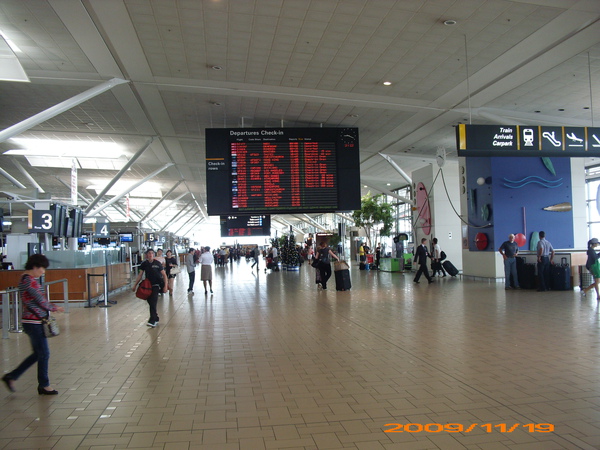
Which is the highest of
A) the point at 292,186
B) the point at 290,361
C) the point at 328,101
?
the point at 328,101

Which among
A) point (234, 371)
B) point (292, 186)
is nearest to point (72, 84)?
point (292, 186)

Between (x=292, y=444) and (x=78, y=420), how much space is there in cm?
211

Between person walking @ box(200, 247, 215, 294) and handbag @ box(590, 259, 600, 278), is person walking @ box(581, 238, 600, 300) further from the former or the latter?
person walking @ box(200, 247, 215, 294)

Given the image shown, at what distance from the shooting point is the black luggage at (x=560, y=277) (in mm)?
13992

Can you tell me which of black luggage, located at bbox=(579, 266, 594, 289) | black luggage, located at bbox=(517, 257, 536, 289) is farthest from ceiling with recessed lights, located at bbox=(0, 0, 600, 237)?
black luggage, located at bbox=(517, 257, 536, 289)

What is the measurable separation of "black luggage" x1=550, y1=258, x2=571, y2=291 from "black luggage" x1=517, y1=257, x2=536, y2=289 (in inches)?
24.1

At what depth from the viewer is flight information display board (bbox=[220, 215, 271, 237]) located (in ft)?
102

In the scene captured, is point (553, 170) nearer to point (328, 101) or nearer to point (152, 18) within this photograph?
point (328, 101)

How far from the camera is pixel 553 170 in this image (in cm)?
1762

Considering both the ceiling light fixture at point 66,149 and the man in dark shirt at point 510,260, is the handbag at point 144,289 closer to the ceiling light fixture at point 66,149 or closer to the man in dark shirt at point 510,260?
the man in dark shirt at point 510,260

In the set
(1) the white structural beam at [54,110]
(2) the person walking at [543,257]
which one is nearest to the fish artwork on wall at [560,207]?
(2) the person walking at [543,257]

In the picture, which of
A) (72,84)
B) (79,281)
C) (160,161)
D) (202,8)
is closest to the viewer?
(202,8)

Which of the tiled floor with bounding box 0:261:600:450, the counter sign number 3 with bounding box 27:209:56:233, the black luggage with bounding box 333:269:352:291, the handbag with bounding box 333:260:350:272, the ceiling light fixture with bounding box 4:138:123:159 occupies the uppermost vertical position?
the ceiling light fixture with bounding box 4:138:123:159
